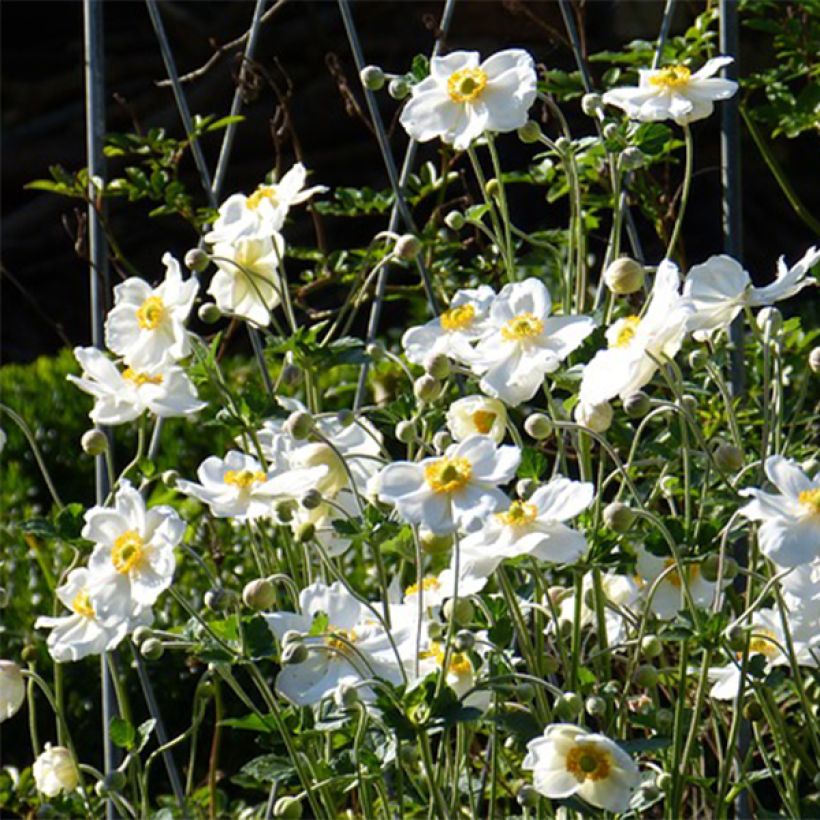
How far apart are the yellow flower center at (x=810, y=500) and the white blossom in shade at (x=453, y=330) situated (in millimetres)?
353

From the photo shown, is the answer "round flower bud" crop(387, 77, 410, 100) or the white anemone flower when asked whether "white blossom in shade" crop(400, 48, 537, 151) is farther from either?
the white anemone flower

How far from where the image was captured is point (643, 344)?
1.24 m

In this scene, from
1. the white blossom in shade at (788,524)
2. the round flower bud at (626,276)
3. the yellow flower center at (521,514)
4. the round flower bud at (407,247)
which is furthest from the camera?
the round flower bud at (407,247)

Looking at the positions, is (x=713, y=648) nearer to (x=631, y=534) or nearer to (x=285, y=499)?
(x=631, y=534)

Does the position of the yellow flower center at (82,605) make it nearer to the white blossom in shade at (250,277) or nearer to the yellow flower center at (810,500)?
the white blossom in shade at (250,277)

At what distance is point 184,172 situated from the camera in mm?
5926

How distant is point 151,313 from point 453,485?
0.37 m

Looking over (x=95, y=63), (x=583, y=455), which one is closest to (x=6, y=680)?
(x=583, y=455)

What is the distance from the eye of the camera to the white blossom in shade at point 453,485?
1.18 meters

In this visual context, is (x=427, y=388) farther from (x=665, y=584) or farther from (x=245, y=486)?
(x=665, y=584)

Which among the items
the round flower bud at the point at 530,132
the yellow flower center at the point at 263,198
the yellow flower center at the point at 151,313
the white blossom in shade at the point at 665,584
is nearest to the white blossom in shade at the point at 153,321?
the yellow flower center at the point at 151,313

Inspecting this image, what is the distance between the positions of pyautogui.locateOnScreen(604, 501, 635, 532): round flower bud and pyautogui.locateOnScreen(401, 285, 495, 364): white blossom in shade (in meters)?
0.23

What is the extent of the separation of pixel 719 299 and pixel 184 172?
15.5ft

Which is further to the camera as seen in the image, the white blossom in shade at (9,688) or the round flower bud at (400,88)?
the round flower bud at (400,88)
